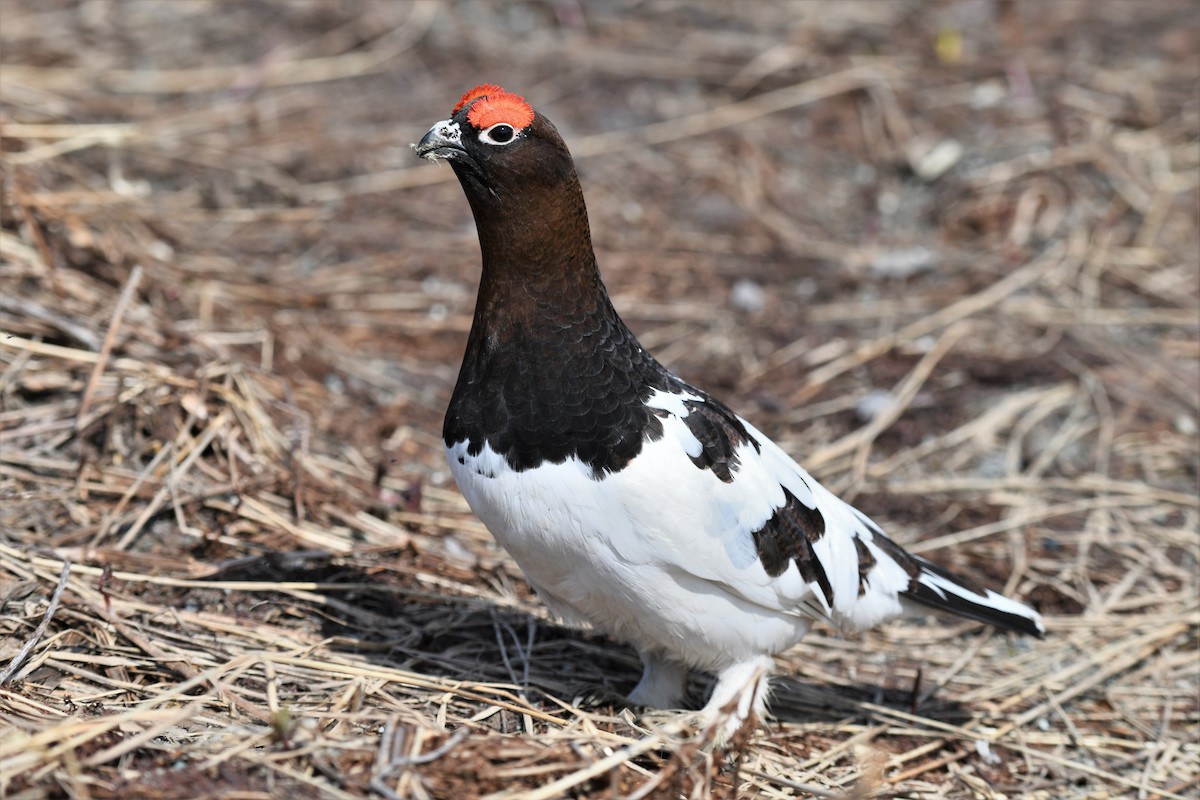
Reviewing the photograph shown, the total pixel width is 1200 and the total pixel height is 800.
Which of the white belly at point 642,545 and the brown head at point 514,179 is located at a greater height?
the brown head at point 514,179

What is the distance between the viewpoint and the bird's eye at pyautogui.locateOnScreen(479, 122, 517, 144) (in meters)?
3.06

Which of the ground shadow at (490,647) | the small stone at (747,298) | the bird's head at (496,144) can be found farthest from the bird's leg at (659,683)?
the small stone at (747,298)

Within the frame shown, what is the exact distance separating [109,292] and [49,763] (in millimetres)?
2856

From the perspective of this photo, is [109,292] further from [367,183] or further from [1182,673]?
[1182,673]

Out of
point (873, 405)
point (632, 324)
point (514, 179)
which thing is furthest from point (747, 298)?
point (514, 179)

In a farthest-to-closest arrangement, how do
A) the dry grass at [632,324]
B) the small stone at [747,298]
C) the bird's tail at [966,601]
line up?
the small stone at [747,298] → the bird's tail at [966,601] → the dry grass at [632,324]

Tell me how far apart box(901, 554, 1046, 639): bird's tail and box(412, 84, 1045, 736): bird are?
433 millimetres

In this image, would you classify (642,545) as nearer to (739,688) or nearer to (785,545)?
(785,545)

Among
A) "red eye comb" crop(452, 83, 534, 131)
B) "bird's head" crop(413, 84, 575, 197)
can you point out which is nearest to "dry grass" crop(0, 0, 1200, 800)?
"bird's head" crop(413, 84, 575, 197)

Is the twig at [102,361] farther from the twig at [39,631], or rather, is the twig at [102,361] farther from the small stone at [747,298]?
the small stone at [747,298]

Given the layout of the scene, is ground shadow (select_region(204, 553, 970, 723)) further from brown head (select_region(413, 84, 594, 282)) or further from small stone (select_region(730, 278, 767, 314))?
small stone (select_region(730, 278, 767, 314))

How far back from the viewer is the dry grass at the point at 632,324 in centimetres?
336

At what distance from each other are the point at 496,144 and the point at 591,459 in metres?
0.82

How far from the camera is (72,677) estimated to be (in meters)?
3.29
